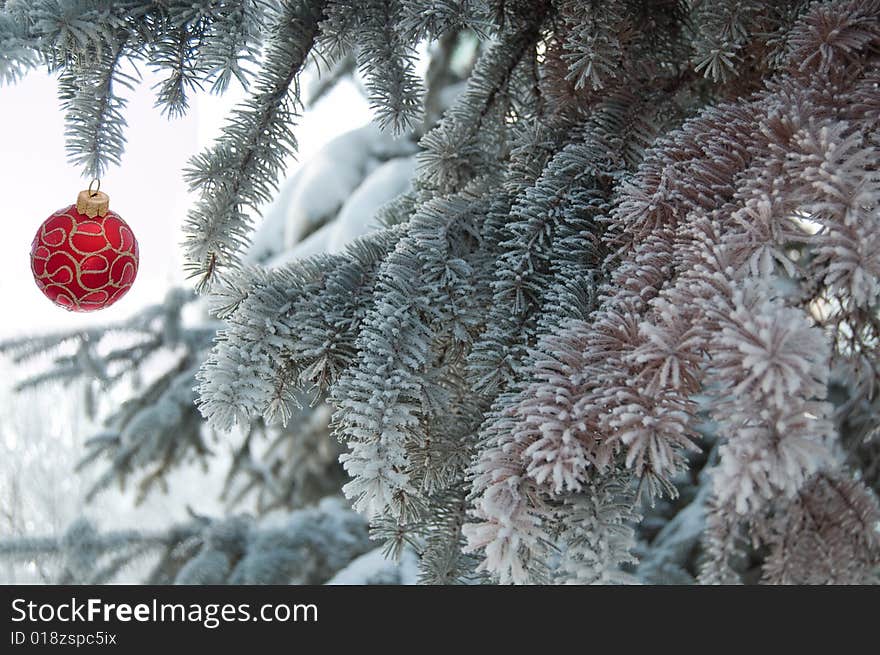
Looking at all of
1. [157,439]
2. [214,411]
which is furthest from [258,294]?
[157,439]

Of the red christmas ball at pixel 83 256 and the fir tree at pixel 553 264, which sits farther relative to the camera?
the red christmas ball at pixel 83 256

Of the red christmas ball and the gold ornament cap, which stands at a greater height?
the gold ornament cap

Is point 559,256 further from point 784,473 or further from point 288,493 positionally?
point 288,493

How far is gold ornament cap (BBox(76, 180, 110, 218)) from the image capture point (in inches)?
20.6

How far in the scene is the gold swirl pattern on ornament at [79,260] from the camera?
51cm

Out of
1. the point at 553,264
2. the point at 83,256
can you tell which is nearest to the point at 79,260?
the point at 83,256

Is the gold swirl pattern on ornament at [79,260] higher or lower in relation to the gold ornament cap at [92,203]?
lower

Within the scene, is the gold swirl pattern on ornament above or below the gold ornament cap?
below

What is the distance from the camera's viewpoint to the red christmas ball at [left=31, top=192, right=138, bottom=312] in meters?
0.51

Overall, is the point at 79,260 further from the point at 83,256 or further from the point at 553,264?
the point at 553,264

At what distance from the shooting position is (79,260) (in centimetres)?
51

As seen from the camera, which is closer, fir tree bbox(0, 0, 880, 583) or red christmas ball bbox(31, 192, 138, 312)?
fir tree bbox(0, 0, 880, 583)

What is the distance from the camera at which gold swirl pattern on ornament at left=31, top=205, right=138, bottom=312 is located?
0.51 m

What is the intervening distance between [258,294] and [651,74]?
1.08 feet
